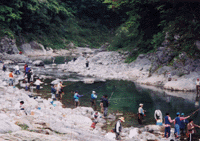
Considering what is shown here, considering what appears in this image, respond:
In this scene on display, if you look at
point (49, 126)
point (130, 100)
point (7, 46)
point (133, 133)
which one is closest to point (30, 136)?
point (49, 126)

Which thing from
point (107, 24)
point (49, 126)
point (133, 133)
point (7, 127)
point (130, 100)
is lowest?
point (133, 133)

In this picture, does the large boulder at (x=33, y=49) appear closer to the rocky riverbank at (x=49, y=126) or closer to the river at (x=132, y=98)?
the river at (x=132, y=98)

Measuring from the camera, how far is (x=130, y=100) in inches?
840

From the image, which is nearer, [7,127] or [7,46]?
[7,127]

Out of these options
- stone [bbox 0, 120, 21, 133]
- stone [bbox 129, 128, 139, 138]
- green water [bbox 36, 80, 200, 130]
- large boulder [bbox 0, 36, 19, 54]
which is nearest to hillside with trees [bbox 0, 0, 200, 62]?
large boulder [bbox 0, 36, 19, 54]

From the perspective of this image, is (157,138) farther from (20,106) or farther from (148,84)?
(148,84)

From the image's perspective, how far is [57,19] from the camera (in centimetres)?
7838

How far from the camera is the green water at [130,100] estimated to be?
17.5 m

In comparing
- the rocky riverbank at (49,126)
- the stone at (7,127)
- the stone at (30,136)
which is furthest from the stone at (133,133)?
the stone at (7,127)

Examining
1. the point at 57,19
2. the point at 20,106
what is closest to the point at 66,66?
the point at 20,106

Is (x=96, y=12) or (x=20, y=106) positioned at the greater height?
(x=96, y=12)

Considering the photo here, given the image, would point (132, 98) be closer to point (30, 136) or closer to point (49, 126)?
point (49, 126)

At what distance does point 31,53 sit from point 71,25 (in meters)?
28.8

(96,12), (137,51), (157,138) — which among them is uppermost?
(96,12)
